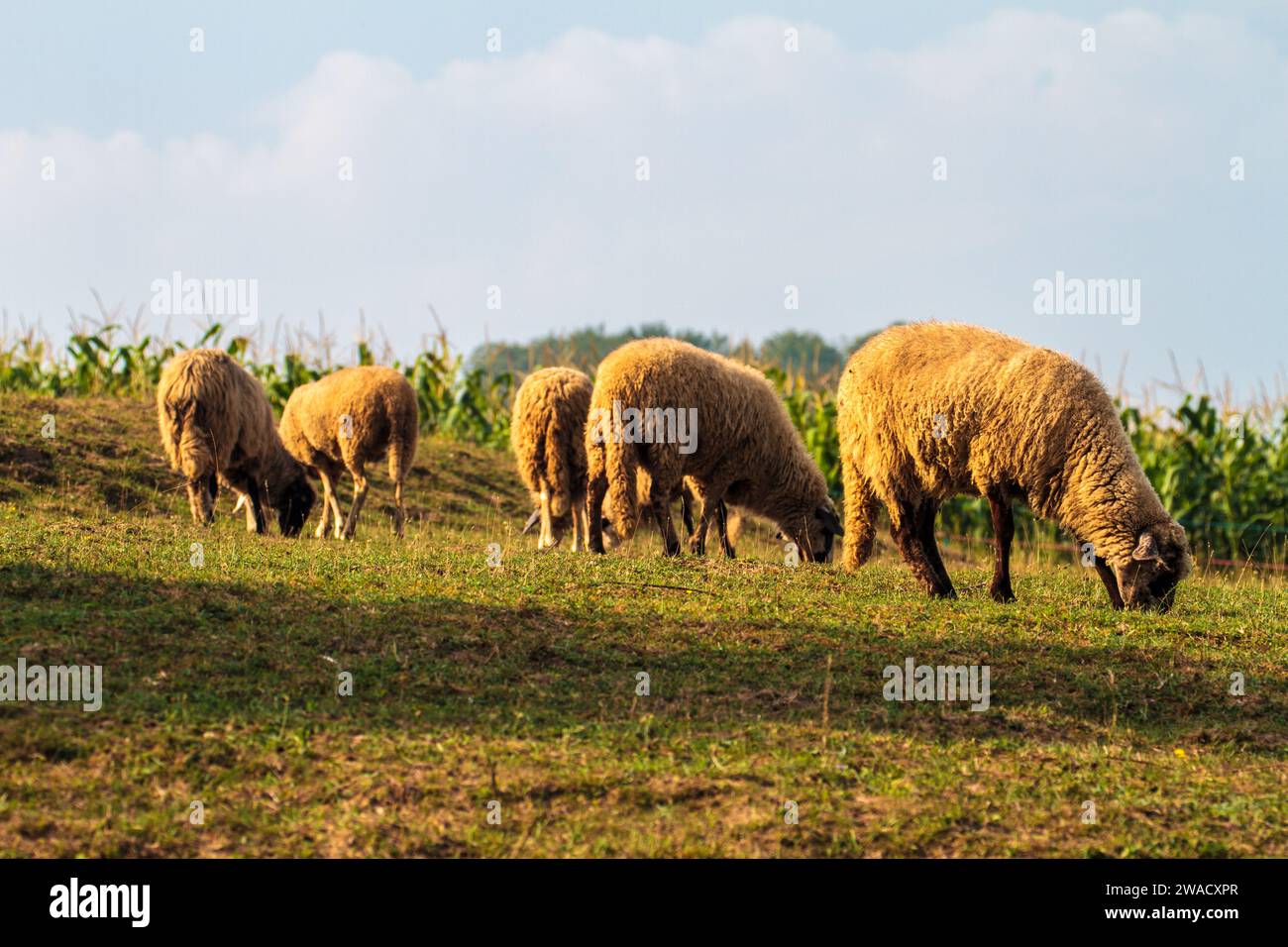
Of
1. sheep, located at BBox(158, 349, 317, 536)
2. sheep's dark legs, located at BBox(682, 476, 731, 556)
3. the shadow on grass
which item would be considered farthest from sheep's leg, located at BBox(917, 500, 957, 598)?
sheep, located at BBox(158, 349, 317, 536)

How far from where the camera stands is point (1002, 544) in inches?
435

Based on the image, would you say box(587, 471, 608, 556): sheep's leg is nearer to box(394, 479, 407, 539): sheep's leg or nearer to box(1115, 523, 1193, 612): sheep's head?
box(394, 479, 407, 539): sheep's leg

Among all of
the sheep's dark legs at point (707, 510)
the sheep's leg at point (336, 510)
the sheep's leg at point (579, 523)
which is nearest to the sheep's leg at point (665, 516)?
the sheep's dark legs at point (707, 510)

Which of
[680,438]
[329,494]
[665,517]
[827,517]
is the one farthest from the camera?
[329,494]

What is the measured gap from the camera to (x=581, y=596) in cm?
999

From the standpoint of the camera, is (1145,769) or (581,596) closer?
(1145,769)

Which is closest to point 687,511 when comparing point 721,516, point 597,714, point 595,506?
point 721,516

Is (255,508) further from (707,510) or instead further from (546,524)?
(707,510)

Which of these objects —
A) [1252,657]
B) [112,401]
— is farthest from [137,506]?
[1252,657]

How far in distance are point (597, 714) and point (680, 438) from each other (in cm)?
611
